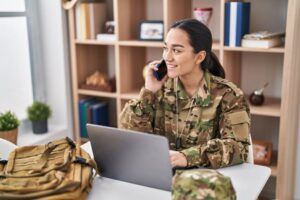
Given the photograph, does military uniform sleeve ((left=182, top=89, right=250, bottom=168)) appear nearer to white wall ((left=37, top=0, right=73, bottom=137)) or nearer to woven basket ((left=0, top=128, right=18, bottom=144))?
woven basket ((left=0, top=128, right=18, bottom=144))

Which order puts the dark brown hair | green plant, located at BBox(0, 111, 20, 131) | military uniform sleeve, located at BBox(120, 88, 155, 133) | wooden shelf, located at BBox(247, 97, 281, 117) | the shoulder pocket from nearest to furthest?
the shoulder pocket → the dark brown hair → military uniform sleeve, located at BBox(120, 88, 155, 133) → wooden shelf, located at BBox(247, 97, 281, 117) → green plant, located at BBox(0, 111, 20, 131)

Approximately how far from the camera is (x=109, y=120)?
333 cm

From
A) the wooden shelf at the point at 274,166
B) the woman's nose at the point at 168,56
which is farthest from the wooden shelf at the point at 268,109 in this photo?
the woman's nose at the point at 168,56

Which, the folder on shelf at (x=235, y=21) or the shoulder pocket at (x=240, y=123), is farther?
the folder on shelf at (x=235, y=21)

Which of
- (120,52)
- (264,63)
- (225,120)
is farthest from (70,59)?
(225,120)

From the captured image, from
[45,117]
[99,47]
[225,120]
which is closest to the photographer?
[225,120]

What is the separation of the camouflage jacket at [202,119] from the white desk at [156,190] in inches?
3.2

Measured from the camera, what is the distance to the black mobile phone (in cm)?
185

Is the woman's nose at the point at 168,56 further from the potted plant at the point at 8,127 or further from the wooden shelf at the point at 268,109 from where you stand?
the potted plant at the point at 8,127

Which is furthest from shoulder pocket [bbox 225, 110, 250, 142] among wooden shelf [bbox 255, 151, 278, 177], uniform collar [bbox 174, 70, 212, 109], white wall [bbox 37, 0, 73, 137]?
white wall [bbox 37, 0, 73, 137]

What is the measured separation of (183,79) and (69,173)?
75 centimetres

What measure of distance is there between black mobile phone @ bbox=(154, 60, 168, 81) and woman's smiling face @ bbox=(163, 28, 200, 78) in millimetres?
109

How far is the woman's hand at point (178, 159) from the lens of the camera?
4.70ft

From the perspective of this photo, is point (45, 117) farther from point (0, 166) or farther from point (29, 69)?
point (0, 166)
